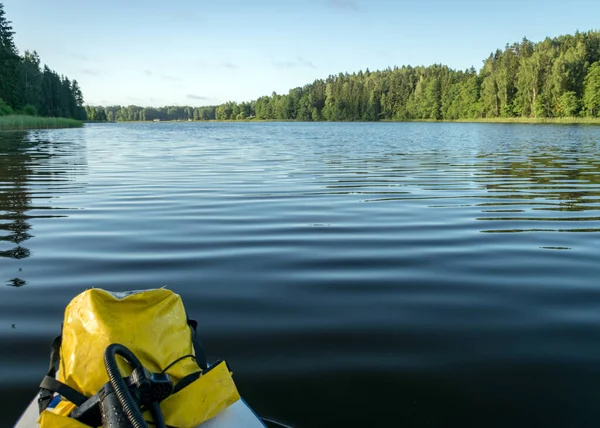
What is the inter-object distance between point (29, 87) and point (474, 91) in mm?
91544

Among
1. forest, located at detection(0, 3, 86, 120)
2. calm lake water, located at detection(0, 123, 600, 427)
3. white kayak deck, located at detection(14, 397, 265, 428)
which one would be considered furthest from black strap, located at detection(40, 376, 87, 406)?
forest, located at detection(0, 3, 86, 120)

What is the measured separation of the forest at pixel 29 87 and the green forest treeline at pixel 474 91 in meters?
74.1

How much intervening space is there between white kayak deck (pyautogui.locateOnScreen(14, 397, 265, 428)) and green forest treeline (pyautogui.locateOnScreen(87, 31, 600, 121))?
332 feet

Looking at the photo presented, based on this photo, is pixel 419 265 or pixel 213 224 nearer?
pixel 419 265

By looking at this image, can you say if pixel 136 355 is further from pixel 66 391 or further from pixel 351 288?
pixel 351 288

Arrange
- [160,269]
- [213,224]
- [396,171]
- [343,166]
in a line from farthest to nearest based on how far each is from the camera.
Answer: [343,166] < [396,171] < [213,224] < [160,269]

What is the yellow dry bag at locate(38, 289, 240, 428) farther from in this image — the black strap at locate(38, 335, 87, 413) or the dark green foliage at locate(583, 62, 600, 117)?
the dark green foliage at locate(583, 62, 600, 117)

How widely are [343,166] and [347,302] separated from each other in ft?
45.9

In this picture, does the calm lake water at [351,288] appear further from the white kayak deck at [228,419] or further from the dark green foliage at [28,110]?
the dark green foliage at [28,110]

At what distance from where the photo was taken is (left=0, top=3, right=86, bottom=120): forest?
204 ft

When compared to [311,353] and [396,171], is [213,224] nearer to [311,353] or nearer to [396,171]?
[311,353]

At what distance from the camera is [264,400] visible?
10.5 ft

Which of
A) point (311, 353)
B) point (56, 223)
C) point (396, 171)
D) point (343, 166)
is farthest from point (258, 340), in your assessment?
point (343, 166)

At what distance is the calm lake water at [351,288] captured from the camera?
3268mm
